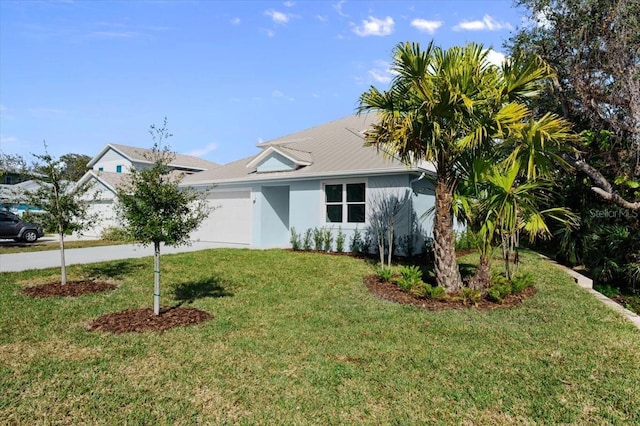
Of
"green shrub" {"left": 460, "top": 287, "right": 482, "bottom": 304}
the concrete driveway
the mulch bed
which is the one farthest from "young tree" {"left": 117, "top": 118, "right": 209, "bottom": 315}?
the concrete driveway

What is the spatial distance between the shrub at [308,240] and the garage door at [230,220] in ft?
12.8

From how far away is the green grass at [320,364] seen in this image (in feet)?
12.1

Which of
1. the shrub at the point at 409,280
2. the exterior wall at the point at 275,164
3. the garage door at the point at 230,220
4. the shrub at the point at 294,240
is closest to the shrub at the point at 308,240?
the shrub at the point at 294,240

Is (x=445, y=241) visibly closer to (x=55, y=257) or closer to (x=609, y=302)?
(x=609, y=302)

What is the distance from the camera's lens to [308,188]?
599 inches

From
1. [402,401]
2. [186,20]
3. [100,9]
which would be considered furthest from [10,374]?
[186,20]

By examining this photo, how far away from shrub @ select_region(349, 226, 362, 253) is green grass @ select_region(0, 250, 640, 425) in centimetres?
579

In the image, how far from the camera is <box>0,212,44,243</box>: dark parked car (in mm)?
20094

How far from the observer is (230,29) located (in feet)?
42.5

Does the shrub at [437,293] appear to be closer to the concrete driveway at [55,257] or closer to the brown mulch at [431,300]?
the brown mulch at [431,300]

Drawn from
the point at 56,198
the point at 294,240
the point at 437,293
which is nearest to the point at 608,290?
the point at 437,293

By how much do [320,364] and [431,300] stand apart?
3.84 meters

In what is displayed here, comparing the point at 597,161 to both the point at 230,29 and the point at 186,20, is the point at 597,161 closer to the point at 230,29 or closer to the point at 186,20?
the point at 230,29

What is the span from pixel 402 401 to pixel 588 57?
1201 centimetres
